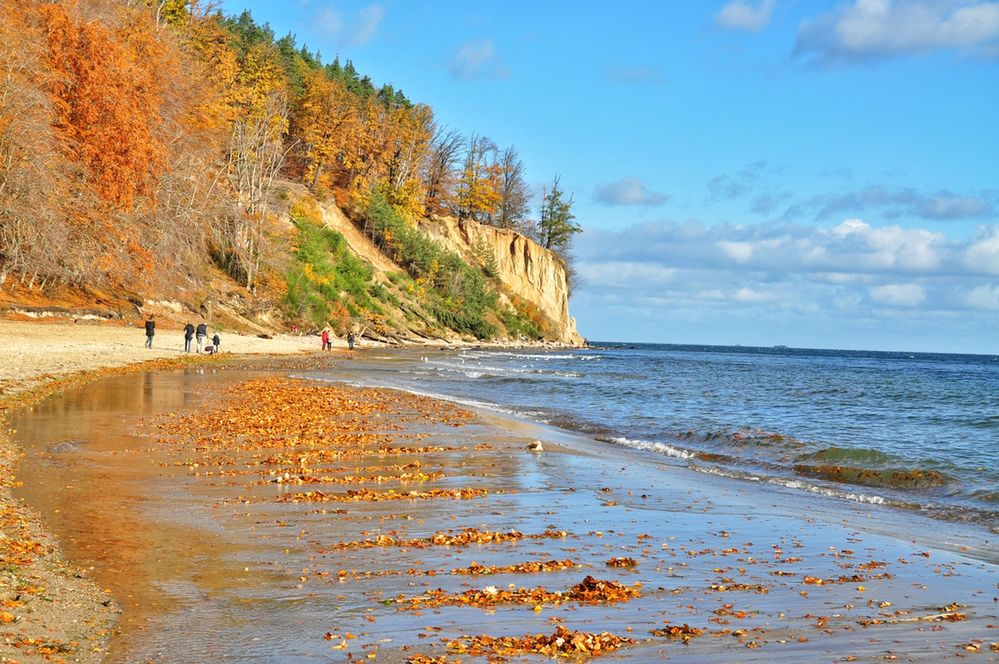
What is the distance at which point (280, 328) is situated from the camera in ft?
187

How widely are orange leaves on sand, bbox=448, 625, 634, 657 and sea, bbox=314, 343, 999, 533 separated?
8282 mm

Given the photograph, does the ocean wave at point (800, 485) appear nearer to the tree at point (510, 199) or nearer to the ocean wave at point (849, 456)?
the ocean wave at point (849, 456)

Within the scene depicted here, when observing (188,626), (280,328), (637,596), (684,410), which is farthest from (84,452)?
(280,328)

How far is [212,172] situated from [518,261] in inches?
1992

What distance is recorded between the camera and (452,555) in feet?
25.4

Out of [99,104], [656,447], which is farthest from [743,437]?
[99,104]

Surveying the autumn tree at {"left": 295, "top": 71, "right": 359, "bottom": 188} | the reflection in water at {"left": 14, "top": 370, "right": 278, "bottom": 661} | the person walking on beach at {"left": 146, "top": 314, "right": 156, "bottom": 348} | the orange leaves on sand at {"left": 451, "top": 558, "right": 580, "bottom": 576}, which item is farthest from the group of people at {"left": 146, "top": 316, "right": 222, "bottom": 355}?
the autumn tree at {"left": 295, "top": 71, "right": 359, "bottom": 188}

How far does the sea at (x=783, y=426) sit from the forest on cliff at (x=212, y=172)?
1317 centimetres

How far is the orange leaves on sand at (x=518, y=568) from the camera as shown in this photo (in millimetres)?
7195

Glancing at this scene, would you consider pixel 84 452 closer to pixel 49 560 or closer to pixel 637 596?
pixel 49 560

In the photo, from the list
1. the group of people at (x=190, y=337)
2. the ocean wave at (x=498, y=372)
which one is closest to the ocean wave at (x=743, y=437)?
the ocean wave at (x=498, y=372)

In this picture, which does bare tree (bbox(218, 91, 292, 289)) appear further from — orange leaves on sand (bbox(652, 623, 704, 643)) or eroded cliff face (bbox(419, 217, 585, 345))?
orange leaves on sand (bbox(652, 623, 704, 643))

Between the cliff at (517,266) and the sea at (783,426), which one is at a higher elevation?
the cliff at (517,266)

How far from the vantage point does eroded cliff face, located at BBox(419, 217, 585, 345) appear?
96.2m
